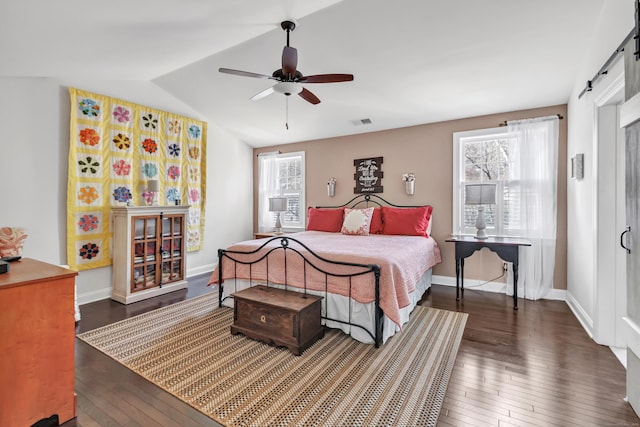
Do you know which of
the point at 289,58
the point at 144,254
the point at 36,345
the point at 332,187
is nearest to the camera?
the point at 36,345

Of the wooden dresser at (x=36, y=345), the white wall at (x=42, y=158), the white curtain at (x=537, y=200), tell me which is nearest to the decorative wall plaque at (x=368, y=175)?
the white curtain at (x=537, y=200)

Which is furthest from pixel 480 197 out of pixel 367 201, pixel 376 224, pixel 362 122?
pixel 362 122

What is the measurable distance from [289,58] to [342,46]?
93 centimetres

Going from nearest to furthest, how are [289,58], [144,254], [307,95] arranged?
1. [289,58]
2. [307,95]
3. [144,254]

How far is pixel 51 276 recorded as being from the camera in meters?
1.67

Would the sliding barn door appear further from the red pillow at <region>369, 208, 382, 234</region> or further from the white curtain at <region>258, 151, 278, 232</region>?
the white curtain at <region>258, 151, 278, 232</region>

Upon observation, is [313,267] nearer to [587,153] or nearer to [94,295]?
[587,153]

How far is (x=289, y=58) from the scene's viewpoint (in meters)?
2.48

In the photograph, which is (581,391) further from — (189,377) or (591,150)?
(189,377)

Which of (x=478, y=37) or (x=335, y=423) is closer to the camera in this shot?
(x=335, y=423)

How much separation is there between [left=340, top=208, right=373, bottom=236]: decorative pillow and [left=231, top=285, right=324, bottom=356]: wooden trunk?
180 cm

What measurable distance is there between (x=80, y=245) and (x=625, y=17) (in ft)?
18.1

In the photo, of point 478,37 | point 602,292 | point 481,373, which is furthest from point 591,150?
point 481,373

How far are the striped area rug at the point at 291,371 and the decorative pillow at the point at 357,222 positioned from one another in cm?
154
